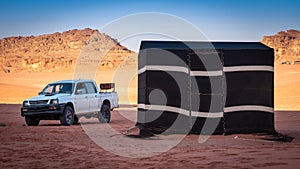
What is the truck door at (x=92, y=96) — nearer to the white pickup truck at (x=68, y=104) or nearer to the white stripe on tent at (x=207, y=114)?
the white pickup truck at (x=68, y=104)

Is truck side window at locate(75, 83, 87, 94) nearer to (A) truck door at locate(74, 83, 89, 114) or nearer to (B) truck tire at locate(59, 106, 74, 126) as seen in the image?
(A) truck door at locate(74, 83, 89, 114)

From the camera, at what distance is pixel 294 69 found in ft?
328

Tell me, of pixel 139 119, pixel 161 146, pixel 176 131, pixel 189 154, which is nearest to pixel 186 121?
pixel 176 131

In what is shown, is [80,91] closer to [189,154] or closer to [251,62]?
[251,62]

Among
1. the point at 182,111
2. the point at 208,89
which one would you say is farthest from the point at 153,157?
the point at 208,89

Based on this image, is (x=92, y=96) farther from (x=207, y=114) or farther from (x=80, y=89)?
(x=207, y=114)

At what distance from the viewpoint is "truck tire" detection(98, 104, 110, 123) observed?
22.3 m

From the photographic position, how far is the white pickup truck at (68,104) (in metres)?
19.8

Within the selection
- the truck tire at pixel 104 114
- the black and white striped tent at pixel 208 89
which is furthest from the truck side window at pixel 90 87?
the black and white striped tent at pixel 208 89

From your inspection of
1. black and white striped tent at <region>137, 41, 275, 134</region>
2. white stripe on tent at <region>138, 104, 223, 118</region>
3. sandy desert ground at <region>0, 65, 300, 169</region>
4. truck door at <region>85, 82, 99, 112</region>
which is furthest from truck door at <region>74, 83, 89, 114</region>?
white stripe on tent at <region>138, 104, 223, 118</region>

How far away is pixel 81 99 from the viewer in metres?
21.0

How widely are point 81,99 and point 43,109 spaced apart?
1805 millimetres

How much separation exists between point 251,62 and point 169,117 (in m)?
3.01

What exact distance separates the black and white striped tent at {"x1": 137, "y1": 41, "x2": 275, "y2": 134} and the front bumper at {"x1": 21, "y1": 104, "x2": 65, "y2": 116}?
4828 millimetres
